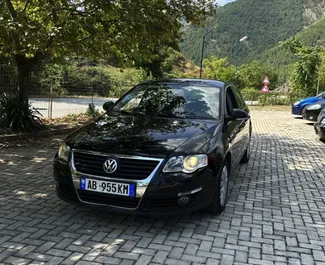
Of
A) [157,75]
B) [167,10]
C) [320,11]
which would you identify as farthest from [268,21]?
[167,10]

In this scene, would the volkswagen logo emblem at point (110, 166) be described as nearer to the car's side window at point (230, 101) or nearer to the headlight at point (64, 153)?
the headlight at point (64, 153)

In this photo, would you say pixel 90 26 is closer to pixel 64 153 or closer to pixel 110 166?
pixel 64 153

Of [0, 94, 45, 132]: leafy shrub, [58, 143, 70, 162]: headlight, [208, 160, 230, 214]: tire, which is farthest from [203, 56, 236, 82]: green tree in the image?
[58, 143, 70, 162]: headlight

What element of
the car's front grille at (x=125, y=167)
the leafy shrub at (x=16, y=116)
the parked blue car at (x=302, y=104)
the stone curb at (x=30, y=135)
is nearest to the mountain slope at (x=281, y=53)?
the parked blue car at (x=302, y=104)

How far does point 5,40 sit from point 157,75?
31.4 m

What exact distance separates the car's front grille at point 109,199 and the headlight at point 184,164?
0.46 meters

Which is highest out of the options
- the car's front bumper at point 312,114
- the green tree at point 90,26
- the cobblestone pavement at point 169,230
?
the green tree at point 90,26

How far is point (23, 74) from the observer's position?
10.0 metres

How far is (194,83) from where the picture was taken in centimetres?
568

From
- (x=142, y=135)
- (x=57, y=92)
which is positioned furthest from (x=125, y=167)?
(x=57, y=92)

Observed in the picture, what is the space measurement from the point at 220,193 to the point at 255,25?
146m

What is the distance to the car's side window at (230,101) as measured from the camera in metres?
5.41

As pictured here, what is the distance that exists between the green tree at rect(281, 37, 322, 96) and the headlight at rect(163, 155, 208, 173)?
2612 cm

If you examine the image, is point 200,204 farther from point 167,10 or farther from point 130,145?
point 167,10
